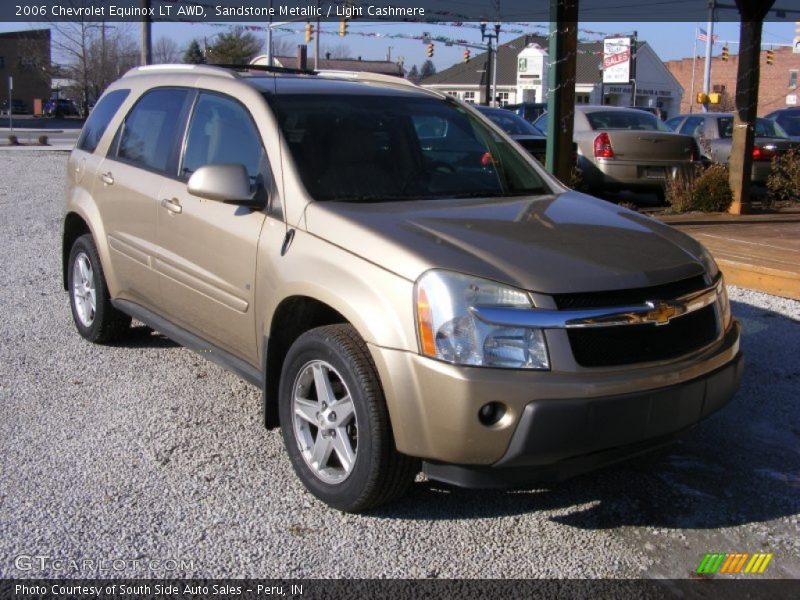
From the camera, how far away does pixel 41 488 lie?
3889 millimetres

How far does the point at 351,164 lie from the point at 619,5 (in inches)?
1090

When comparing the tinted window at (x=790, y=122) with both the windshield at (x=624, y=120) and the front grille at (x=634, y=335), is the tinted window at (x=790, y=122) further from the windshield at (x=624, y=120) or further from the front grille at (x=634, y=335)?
the front grille at (x=634, y=335)

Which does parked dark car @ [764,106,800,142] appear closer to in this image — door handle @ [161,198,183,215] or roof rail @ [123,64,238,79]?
roof rail @ [123,64,238,79]

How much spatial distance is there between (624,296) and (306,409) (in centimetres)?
142

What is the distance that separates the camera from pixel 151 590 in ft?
10.3

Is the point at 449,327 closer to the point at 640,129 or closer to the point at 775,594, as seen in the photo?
the point at 775,594

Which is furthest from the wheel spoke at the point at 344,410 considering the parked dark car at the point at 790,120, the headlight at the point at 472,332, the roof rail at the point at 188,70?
the parked dark car at the point at 790,120

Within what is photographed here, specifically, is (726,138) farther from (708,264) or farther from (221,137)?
(221,137)

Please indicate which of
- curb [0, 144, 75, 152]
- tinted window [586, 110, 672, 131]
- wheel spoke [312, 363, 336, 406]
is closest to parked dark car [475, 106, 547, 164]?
tinted window [586, 110, 672, 131]

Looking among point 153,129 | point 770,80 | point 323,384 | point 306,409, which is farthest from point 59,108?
point 323,384

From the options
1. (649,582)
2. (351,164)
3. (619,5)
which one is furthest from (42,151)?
(649,582)

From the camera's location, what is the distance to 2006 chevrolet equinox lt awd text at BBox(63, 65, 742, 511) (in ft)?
10.6

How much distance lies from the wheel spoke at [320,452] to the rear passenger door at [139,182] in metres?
1.71

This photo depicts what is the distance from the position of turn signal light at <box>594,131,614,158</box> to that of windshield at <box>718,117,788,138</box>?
4714mm
